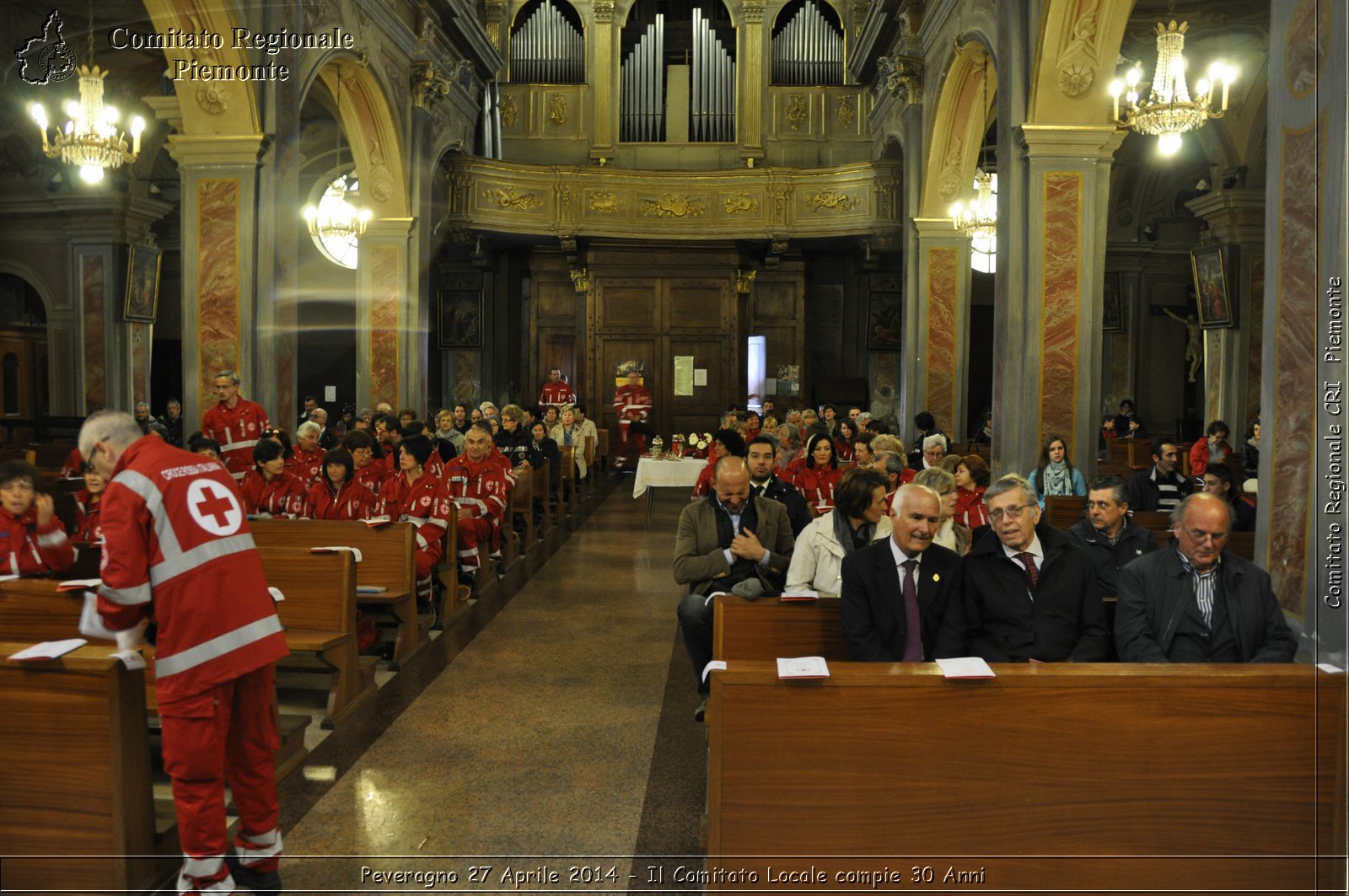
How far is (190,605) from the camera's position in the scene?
3330 mm

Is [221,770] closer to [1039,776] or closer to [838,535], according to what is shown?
[1039,776]

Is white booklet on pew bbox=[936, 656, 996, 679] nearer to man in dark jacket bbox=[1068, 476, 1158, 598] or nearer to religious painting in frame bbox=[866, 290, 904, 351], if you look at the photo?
man in dark jacket bbox=[1068, 476, 1158, 598]

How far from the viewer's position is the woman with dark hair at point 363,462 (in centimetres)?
762

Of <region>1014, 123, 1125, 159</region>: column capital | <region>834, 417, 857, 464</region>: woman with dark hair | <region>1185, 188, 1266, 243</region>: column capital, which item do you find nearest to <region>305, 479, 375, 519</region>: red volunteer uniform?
<region>834, 417, 857, 464</region>: woman with dark hair

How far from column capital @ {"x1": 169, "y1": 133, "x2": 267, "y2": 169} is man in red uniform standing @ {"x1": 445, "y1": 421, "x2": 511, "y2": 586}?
13.4 ft

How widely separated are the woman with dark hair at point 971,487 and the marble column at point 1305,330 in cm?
181

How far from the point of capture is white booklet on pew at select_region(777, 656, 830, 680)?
9.60 ft

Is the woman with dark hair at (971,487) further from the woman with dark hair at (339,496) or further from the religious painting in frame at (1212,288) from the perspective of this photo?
the religious painting in frame at (1212,288)

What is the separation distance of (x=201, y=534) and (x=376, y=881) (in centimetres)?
132

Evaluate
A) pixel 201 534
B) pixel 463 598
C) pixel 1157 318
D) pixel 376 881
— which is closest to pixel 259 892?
pixel 376 881

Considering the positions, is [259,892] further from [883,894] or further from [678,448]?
[678,448]

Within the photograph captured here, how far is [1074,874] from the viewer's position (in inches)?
118

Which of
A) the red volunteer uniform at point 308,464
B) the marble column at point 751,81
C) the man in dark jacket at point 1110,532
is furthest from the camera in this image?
the marble column at point 751,81

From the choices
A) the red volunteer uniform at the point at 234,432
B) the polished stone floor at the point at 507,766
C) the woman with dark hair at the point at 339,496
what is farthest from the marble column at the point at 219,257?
the polished stone floor at the point at 507,766
